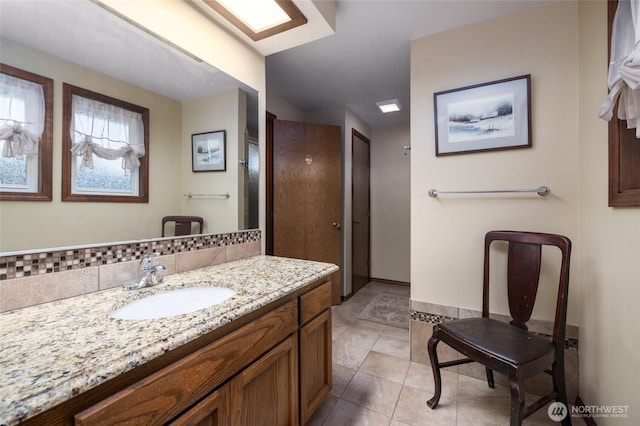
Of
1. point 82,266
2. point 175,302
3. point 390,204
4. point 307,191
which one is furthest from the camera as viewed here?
point 390,204

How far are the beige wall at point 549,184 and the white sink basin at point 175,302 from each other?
1442 mm

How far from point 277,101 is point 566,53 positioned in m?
2.35

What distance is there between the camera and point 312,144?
111 inches

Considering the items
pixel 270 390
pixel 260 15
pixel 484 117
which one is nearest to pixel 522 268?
pixel 484 117

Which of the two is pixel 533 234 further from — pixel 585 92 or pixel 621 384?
pixel 585 92

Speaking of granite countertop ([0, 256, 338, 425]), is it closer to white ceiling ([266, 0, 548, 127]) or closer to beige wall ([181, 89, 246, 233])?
beige wall ([181, 89, 246, 233])

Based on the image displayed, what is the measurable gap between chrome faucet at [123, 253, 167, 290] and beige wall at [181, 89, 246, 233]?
1.12 ft

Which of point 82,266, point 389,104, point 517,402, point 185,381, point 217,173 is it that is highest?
point 389,104

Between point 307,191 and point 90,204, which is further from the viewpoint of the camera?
point 307,191

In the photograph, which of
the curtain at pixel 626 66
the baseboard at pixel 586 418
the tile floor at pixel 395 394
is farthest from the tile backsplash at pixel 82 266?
the baseboard at pixel 586 418

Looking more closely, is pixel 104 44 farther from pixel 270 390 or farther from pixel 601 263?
pixel 601 263

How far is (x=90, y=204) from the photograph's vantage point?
1.00m

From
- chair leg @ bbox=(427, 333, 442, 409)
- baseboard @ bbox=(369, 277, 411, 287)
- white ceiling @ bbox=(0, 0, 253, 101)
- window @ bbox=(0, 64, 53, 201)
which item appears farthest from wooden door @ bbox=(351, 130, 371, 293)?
window @ bbox=(0, 64, 53, 201)

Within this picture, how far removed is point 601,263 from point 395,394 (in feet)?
4.25
